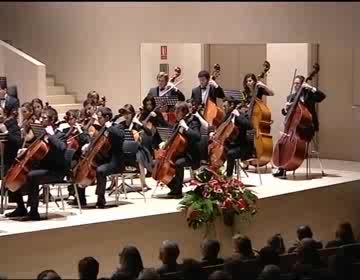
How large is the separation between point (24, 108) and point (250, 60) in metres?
5.08

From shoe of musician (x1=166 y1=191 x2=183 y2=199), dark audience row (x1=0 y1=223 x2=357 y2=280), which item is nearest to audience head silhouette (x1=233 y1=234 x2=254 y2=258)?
dark audience row (x1=0 y1=223 x2=357 y2=280)

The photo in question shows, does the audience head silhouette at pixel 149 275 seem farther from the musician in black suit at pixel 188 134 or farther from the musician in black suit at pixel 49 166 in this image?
the musician in black suit at pixel 188 134

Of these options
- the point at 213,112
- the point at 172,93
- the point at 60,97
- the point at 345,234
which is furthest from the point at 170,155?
the point at 60,97

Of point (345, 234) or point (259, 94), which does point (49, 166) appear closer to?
point (345, 234)

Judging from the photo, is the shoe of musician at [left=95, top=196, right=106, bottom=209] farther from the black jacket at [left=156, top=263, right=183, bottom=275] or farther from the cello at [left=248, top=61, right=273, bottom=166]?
the black jacket at [left=156, top=263, right=183, bottom=275]

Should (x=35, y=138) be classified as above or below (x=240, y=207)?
above

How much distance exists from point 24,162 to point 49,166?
25 centimetres

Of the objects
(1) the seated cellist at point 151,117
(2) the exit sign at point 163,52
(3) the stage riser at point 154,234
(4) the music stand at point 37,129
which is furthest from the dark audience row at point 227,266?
(2) the exit sign at point 163,52

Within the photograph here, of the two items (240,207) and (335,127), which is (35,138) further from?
(335,127)

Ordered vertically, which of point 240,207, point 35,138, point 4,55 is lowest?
point 240,207

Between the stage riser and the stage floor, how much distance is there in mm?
68

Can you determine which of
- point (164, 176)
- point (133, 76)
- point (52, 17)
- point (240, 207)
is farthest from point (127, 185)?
point (52, 17)

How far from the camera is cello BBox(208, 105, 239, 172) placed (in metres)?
9.38

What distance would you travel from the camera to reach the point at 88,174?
8.34m
